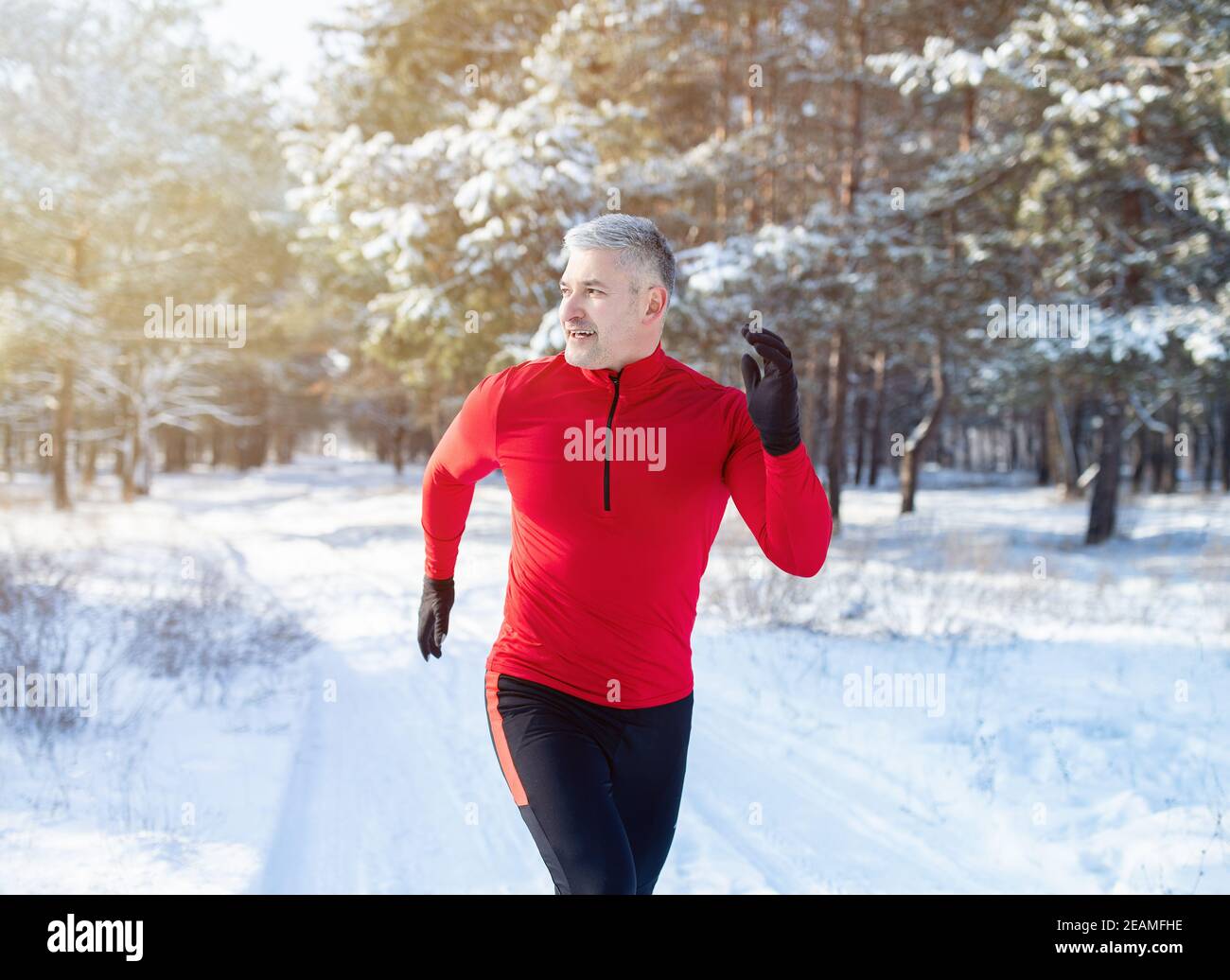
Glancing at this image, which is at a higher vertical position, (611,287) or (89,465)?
Result: (611,287)

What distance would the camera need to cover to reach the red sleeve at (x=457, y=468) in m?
2.66

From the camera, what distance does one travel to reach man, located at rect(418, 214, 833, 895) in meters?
2.32

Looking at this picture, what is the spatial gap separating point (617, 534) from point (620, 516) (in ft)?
0.17

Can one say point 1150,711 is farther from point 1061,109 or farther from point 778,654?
point 1061,109

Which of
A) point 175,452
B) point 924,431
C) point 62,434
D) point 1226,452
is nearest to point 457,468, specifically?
point 924,431

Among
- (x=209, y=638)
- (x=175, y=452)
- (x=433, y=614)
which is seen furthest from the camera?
(x=175, y=452)

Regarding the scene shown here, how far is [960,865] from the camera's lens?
172 inches

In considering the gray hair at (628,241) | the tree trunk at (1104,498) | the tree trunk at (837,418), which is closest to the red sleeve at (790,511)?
the gray hair at (628,241)

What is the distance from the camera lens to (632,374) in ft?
8.46

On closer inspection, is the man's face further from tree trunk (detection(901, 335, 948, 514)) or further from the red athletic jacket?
tree trunk (detection(901, 335, 948, 514))

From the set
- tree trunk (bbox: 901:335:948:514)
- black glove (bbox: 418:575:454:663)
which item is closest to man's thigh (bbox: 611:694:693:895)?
black glove (bbox: 418:575:454:663)

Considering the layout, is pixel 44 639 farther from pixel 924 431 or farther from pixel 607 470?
pixel 924 431

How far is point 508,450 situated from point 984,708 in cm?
532
